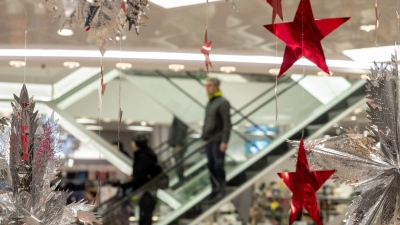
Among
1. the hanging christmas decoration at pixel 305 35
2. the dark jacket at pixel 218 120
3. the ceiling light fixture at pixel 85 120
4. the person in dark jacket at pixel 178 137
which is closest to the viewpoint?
the hanging christmas decoration at pixel 305 35

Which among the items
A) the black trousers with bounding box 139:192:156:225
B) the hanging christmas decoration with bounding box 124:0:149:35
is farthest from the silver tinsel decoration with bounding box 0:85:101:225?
the black trousers with bounding box 139:192:156:225

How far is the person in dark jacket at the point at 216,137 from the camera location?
6.59 metres

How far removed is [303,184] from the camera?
1564 mm

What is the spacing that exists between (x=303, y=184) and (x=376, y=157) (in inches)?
7.7

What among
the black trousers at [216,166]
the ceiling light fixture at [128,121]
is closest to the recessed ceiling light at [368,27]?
the black trousers at [216,166]

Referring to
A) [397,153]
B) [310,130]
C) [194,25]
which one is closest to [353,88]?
[310,130]

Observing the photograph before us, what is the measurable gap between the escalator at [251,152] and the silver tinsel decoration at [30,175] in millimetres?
5085

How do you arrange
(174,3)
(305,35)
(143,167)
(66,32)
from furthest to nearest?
(143,167), (66,32), (174,3), (305,35)

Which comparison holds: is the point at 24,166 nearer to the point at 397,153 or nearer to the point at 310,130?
the point at 397,153

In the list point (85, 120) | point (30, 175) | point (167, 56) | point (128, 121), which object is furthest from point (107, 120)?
point (30, 175)

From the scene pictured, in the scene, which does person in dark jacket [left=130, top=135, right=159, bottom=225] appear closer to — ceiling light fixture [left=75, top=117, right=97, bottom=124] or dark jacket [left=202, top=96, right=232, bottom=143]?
dark jacket [left=202, top=96, right=232, bottom=143]

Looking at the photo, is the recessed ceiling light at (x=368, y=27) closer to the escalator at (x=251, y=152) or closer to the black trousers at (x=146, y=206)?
the escalator at (x=251, y=152)

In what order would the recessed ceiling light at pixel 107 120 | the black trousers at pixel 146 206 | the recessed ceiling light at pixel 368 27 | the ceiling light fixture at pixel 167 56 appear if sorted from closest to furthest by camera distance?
1. the recessed ceiling light at pixel 368 27
2. the ceiling light fixture at pixel 167 56
3. the black trousers at pixel 146 206
4. the recessed ceiling light at pixel 107 120

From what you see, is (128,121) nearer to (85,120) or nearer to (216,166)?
(85,120)
